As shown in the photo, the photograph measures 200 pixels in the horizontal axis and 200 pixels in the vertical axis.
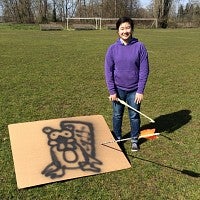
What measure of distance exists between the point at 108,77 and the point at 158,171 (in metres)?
1.42

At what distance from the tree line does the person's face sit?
4489 cm

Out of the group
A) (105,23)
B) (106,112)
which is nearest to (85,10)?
(105,23)

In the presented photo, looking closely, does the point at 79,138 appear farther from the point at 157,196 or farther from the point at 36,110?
the point at 36,110

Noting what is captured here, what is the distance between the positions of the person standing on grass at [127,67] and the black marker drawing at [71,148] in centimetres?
66

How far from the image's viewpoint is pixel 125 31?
4.18 meters

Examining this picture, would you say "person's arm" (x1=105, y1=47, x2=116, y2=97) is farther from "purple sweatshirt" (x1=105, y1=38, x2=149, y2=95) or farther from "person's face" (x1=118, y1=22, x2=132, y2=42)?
"person's face" (x1=118, y1=22, x2=132, y2=42)

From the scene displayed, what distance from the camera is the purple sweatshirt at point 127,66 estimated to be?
4.29 metres

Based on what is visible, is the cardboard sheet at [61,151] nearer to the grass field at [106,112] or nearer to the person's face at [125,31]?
the grass field at [106,112]

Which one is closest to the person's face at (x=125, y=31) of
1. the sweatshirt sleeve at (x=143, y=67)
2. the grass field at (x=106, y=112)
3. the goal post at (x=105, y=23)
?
the sweatshirt sleeve at (x=143, y=67)

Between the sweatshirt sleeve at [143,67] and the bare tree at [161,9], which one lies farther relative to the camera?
the bare tree at [161,9]

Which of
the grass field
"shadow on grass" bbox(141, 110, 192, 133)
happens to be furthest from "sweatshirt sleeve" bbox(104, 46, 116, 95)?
"shadow on grass" bbox(141, 110, 192, 133)

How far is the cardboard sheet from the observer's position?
13.3 feet

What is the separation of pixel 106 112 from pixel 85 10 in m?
53.9

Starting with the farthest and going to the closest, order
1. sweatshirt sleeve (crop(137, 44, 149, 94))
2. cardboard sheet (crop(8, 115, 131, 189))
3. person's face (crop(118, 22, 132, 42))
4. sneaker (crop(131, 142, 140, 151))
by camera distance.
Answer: sneaker (crop(131, 142, 140, 151)) < sweatshirt sleeve (crop(137, 44, 149, 94)) < person's face (crop(118, 22, 132, 42)) < cardboard sheet (crop(8, 115, 131, 189))
